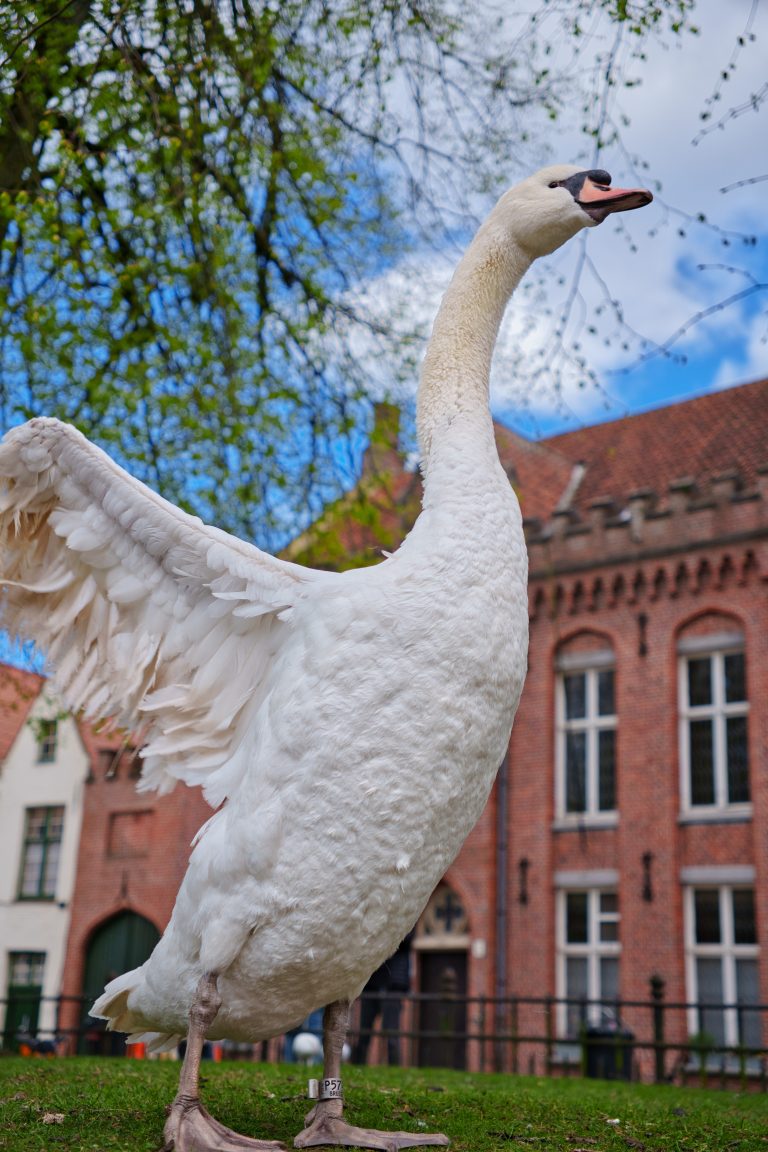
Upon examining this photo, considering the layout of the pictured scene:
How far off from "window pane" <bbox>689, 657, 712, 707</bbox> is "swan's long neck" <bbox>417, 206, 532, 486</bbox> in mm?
14967

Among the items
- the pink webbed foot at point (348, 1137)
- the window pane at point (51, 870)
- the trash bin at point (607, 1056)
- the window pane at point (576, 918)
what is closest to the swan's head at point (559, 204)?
the pink webbed foot at point (348, 1137)

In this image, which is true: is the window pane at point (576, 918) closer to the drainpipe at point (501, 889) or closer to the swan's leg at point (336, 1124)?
the drainpipe at point (501, 889)

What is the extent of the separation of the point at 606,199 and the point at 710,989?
50.9 ft

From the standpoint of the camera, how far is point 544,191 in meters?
4.43

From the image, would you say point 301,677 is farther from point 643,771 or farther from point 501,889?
point 501,889

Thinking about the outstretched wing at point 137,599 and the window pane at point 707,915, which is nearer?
the outstretched wing at point 137,599

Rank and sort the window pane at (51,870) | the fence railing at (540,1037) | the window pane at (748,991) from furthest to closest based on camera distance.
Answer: the window pane at (51,870)
the window pane at (748,991)
the fence railing at (540,1037)

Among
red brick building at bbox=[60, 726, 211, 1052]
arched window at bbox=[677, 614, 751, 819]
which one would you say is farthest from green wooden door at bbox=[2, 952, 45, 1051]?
arched window at bbox=[677, 614, 751, 819]

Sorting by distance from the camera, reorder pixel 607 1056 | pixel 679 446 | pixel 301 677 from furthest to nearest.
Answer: pixel 679 446, pixel 607 1056, pixel 301 677

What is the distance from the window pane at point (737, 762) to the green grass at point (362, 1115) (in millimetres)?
11695

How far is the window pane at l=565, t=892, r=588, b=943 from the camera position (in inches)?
733

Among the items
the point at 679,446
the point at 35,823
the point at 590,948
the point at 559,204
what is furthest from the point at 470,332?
the point at 35,823

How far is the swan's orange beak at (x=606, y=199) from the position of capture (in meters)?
4.25

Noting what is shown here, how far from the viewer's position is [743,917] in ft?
55.4
